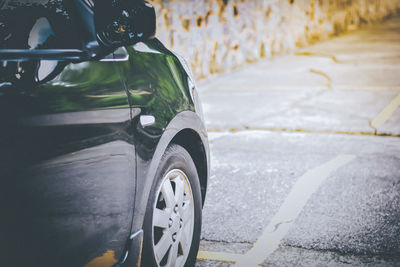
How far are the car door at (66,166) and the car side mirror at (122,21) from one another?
3.9 inches

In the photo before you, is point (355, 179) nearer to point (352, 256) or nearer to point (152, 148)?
point (352, 256)

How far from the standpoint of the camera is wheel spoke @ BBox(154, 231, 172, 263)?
2.31 metres

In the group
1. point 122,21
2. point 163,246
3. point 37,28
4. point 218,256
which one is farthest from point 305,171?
point 37,28

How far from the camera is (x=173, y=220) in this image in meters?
2.44

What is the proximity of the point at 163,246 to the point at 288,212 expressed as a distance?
153cm

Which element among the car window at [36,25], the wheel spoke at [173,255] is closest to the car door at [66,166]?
the car window at [36,25]

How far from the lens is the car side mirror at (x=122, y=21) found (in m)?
1.93

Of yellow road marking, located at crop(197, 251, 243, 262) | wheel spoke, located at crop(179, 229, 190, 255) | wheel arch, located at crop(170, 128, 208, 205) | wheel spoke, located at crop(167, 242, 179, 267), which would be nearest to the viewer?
wheel spoke, located at crop(167, 242, 179, 267)

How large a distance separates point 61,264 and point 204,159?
4.44ft

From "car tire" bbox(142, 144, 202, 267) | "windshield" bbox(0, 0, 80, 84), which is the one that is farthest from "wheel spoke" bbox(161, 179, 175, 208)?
"windshield" bbox(0, 0, 80, 84)

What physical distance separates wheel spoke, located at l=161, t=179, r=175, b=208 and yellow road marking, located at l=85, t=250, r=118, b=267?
50cm

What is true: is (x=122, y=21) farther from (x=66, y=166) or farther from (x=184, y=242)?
(x=184, y=242)

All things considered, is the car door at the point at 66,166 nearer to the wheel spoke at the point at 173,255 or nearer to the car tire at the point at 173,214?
the car tire at the point at 173,214

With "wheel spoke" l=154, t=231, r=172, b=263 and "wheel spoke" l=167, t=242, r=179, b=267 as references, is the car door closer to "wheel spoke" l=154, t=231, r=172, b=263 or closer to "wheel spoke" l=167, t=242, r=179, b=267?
"wheel spoke" l=154, t=231, r=172, b=263
